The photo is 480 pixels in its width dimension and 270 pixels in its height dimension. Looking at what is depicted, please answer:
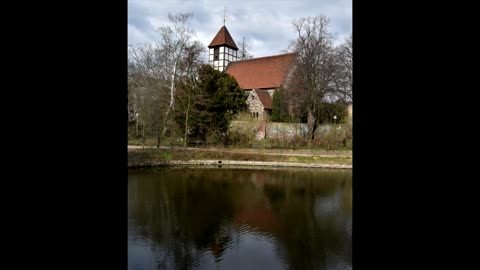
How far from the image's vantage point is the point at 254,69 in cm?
4006

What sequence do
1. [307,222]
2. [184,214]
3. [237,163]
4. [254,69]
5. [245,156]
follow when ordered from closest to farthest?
[307,222] < [184,214] < [237,163] < [245,156] < [254,69]

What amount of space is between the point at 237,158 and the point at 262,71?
2206 cm

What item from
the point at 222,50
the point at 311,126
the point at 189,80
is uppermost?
the point at 222,50

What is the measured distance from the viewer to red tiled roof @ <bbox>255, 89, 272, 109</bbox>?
33688 millimetres

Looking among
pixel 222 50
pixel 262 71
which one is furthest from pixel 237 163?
pixel 222 50

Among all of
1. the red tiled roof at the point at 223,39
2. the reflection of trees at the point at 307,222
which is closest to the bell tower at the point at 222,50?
the red tiled roof at the point at 223,39

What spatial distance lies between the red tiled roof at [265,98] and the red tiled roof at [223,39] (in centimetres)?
1217

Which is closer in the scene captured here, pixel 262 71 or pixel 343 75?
pixel 343 75

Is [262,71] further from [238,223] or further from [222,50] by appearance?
[238,223]

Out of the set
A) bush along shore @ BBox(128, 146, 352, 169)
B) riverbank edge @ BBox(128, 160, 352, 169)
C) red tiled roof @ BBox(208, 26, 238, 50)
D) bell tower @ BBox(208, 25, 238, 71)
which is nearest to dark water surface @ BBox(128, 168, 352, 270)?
riverbank edge @ BBox(128, 160, 352, 169)

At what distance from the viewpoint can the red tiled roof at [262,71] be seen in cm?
3744

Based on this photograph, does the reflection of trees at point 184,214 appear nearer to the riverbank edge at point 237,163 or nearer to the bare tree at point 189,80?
the riverbank edge at point 237,163
